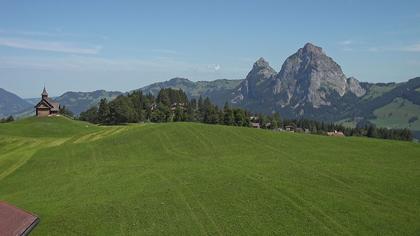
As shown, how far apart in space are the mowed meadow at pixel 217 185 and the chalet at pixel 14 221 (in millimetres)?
6955

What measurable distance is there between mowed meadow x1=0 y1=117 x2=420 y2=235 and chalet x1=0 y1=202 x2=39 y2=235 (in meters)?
6.95

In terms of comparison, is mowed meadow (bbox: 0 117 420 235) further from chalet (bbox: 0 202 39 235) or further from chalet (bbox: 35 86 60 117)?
chalet (bbox: 35 86 60 117)

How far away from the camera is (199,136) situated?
96.6 meters

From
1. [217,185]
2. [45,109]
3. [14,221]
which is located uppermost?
[45,109]

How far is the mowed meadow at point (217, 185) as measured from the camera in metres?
41.9

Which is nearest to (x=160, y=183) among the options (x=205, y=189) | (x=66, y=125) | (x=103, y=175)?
(x=205, y=189)

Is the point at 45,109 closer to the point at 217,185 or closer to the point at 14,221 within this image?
the point at 217,185

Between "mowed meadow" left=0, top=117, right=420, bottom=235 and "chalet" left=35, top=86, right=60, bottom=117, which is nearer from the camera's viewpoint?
"mowed meadow" left=0, top=117, right=420, bottom=235

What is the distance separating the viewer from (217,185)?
2136 inches

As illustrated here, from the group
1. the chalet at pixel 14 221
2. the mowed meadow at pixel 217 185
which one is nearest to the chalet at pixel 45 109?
the mowed meadow at pixel 217 185

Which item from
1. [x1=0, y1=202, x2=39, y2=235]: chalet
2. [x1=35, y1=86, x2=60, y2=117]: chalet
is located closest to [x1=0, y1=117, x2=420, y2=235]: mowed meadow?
[x1=0, y1=202, x2=39, y2=235]: chalet

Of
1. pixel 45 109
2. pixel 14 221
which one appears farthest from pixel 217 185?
pixel 45 109

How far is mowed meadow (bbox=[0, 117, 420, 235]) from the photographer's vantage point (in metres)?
41.9

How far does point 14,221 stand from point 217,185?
85.7 ft
